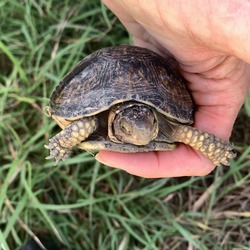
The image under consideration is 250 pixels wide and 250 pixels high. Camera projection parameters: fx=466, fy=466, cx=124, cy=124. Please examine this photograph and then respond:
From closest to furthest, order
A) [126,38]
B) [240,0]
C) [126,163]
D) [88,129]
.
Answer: [240,0]
[88,129]
[126,163]
[126,38]

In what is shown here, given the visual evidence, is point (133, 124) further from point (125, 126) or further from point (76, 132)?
point (76, 132)

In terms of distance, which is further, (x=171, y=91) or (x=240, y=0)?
(x=171, y=91)

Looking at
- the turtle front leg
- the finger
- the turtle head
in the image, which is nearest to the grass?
the finger

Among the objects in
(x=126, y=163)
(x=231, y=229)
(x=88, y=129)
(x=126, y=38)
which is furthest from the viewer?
(x=126, y=38)

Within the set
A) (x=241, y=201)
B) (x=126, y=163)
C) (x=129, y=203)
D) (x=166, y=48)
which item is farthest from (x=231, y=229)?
(x=166, y=48)

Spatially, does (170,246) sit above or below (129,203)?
below

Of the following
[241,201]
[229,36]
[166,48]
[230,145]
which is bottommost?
[241,201]

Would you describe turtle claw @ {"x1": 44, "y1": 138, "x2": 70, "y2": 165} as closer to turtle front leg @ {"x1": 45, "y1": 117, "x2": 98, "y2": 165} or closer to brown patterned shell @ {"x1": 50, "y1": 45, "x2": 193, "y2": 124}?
turtle front leg @ {"x1": 45, "y1": 117, "x2": 98, "y2": 165}

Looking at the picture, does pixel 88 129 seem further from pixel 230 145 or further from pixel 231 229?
pixel 231 229
